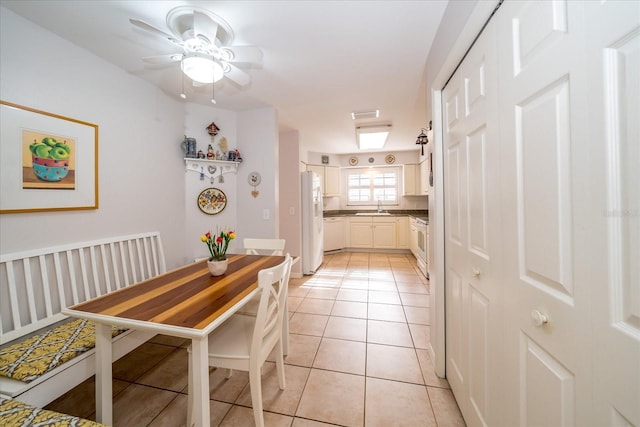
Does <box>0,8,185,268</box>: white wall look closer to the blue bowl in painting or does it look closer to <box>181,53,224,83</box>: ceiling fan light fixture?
the blue bowl in painting

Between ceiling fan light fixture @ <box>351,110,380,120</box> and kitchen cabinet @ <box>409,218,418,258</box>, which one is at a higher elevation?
ceiling fan light fixture @ <box>351,110,380,120</box>

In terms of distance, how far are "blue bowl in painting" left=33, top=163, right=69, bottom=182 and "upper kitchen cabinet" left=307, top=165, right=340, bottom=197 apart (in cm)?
432

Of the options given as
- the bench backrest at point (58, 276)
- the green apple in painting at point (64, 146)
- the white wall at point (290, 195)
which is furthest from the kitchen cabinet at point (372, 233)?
the green apple in painting at point (64, 146)

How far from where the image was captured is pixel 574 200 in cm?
60

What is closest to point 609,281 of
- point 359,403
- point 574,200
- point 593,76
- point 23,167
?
point 574,200

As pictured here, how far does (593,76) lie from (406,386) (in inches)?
72.4

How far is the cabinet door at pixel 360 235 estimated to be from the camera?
5742 mm

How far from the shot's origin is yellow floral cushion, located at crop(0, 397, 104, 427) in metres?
0.81

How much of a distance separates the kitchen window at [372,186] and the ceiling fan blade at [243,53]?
188 inches

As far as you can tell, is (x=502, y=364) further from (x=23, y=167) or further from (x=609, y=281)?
(x=23, y=167)

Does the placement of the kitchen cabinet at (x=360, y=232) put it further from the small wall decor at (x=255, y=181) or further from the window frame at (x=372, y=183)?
the small wall decor at (x=255, y=181)

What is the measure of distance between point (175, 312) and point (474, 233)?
1.48 metres

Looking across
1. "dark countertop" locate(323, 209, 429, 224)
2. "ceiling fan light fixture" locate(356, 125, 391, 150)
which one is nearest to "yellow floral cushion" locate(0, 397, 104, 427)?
"ceiling fan light fixture" locate(356, 125, 391, 150)

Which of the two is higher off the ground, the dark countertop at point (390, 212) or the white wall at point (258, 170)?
the white wall at point (258, 170)
